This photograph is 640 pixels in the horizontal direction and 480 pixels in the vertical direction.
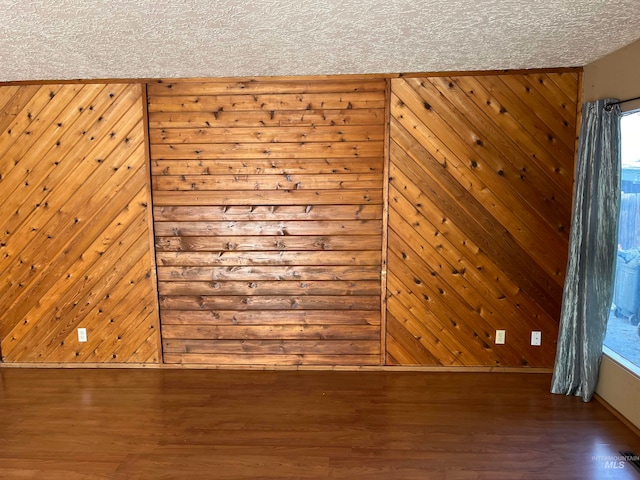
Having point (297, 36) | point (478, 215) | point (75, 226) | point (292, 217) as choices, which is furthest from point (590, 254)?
point (75, 226)

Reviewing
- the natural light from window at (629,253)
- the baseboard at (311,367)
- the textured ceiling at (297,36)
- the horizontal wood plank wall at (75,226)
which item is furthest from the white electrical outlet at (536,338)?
the horizontal wood plank wall at (75,226)

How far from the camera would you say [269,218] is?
384 cm

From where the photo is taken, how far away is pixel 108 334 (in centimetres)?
404

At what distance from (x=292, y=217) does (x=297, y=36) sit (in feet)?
4.91

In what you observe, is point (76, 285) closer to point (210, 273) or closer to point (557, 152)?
point (210, 273)

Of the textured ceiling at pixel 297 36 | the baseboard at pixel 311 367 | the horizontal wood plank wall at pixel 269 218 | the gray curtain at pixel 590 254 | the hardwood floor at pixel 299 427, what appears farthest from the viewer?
the baseboard at pixel 311 367

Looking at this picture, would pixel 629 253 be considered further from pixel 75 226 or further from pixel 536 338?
pixel 75 226

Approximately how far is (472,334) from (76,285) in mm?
3307

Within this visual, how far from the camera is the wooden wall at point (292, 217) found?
3682 mm

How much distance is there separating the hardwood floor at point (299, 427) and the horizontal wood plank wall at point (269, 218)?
12.8 inches

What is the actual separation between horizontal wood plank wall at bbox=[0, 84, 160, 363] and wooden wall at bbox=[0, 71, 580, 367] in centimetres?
1

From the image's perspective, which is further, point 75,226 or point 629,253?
point 75,226

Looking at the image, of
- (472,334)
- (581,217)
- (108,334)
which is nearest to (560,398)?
(472,334)

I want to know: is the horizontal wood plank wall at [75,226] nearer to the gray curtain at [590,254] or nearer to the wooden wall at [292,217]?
the wooden wall at [292,217]
